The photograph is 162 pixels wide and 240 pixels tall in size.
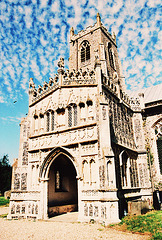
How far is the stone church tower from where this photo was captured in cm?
1151

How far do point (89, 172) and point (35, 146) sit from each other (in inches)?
201

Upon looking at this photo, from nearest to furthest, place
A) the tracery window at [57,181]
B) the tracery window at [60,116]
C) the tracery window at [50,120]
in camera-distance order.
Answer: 1. the tracery window at [60,116]
2. the tracery window at [50,120]
3. the tracery window at [57,181]

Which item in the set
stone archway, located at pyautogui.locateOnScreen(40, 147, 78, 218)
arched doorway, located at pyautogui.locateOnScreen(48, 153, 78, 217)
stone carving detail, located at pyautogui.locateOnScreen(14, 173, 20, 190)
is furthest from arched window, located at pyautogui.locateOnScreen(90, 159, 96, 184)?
stone carving detail, located at pyautogui.locateOnScreen(14, 173, 20, 190)

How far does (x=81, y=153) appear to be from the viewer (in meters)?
12.6

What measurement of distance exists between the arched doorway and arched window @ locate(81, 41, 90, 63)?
43.2 ft

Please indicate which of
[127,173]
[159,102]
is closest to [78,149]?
[127,173]

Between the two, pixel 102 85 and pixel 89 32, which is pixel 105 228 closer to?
pixel 102 85

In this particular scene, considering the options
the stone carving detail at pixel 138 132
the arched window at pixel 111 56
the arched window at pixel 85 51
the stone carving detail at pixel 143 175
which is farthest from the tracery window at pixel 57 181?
the arched window at pixel 111 56

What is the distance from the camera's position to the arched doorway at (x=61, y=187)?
14.7 metres

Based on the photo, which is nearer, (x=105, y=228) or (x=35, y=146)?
(x=105, y=228)

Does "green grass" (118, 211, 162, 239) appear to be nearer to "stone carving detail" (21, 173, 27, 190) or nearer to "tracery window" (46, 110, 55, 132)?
"stone carving detail" (21, 173, 27, 190)

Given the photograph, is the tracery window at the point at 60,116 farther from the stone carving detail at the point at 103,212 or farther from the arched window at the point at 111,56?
the arched window at the point at 111,56

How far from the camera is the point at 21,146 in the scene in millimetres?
15492

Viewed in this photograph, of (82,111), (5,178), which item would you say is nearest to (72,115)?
(82,111)
